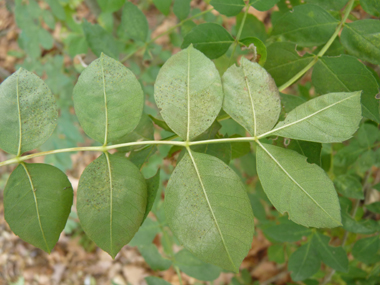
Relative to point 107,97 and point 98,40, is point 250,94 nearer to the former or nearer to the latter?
point 107,97

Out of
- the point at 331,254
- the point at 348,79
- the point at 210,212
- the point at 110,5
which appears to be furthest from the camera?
the point at 331,254

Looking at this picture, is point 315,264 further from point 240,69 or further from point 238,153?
point 240,69

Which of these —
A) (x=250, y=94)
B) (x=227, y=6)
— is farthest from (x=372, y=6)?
(x=250, y=94)

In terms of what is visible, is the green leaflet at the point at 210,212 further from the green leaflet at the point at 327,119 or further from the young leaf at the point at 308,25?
the young leaf at the point at 308,25

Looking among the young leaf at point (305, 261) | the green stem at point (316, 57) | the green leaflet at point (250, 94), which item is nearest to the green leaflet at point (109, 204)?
the green leaflet at point (250, 94)

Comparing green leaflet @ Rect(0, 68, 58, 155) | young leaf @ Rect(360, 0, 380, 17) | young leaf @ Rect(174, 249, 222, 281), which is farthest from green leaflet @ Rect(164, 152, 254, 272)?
young leaf @ Rect(174, 249, 222, 281)

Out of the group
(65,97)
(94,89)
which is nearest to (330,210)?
(94,89)
